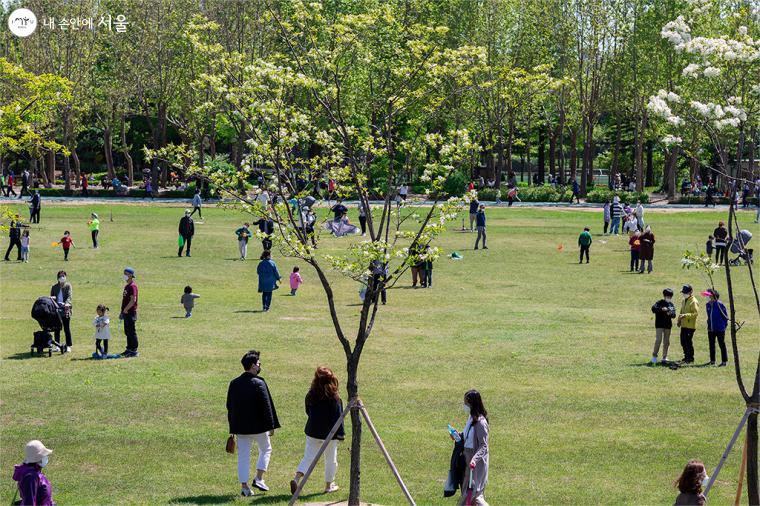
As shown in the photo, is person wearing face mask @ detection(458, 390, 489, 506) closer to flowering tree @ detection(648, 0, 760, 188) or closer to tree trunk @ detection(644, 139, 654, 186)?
flowering tree @ detection(648, 0, 760, 188)

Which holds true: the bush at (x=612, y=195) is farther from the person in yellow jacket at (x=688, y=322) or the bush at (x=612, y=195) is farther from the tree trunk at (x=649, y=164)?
the person in yellow jacket at (x=688, y=322)

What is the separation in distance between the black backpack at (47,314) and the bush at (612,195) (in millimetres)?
50836

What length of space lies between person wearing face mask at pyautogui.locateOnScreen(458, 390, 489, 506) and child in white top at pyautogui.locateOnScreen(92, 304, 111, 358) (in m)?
11.4

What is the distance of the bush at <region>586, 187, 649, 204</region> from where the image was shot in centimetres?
6856

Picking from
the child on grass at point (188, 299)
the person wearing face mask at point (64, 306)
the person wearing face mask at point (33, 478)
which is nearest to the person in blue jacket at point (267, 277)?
the child on grass at point (188, 299)

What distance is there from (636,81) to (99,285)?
5188cm

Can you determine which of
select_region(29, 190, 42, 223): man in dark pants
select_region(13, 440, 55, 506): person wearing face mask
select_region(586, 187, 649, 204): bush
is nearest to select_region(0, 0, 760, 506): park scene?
select_region(13, 440, 55, 506): person wearing face mask

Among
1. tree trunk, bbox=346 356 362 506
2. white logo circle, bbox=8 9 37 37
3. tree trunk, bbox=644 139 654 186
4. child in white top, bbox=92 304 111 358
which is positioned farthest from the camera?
tree trunk, bbox=644 139 654 186

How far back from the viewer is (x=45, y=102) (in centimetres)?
2738

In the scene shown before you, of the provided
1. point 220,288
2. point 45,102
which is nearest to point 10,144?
point 45,102

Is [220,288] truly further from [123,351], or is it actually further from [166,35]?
[166,35]

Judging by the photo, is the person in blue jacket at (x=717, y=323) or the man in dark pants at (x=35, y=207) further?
the man in dark pants at (x=35, y=207)

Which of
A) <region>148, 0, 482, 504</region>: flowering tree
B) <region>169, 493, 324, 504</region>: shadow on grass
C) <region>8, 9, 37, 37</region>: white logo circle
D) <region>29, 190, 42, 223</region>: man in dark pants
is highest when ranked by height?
<region>8, 9, 37, 37</region>: white logo circle

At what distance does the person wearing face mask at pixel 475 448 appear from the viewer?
484 inches
